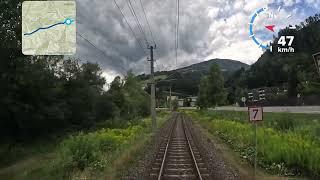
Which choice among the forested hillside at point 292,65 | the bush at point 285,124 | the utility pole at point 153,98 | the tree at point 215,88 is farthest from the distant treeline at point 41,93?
the forested hillside at point 292,65

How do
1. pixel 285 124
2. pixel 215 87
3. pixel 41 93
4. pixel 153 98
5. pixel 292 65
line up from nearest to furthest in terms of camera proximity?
1. pixel 285 124
2. pixel 41 93
3. pixel 153 98
4. pixel 215 87
5. pixel 292 65

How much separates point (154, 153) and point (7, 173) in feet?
30.3

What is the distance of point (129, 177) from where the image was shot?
15.5 m

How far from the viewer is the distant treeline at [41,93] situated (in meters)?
33.1

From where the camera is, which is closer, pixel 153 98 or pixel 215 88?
pixel 153 98

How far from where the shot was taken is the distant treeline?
33094 mm

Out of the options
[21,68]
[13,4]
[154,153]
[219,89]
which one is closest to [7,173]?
[154,153]

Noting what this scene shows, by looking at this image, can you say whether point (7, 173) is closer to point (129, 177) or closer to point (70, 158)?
point (70, 158)

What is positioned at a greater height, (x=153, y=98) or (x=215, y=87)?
(x=215, y=87)

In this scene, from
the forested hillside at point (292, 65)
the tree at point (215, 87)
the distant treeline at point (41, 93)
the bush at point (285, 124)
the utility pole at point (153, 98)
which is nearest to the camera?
the bush at point (285, 124)

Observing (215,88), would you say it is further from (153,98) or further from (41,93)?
(41,93)

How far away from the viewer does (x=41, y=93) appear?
40094 mm

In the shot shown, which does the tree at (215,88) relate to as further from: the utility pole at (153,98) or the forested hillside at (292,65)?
the utility pole at (153,98)

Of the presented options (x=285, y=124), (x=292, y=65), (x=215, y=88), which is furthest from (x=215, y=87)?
(x=285, y=124)
